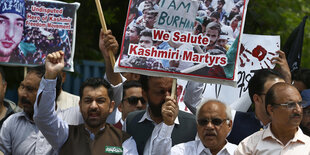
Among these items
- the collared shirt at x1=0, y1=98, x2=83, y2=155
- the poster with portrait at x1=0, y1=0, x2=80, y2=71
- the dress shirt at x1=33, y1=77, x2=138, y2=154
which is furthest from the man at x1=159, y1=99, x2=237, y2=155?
the poster with portrait at x1=0, y1=0, x2=80, y2=71

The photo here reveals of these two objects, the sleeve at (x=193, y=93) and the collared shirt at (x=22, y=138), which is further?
the sleeve at (x=193, y=93)

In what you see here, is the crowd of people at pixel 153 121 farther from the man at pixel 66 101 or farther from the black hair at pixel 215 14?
Result: the man at pixel 66 101

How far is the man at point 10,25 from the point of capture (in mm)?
7141

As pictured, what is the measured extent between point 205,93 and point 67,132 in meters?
2.18

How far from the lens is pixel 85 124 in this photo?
5.87m

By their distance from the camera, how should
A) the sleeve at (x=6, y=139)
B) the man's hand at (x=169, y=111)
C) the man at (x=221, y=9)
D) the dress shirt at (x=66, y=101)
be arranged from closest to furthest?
1. the man's hand at (x=169, y=111)
2. the man at (x=221, y=9)
3. the sleeve at (x=6, y=139)
4. the dress shirt at (x=66, y=101)

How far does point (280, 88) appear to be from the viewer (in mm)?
5133

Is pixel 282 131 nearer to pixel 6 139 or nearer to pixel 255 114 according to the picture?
pixel 255 114

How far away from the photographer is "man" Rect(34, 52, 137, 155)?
215 inches

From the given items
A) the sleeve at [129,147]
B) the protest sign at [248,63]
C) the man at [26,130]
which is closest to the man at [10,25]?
the man at [26,130]

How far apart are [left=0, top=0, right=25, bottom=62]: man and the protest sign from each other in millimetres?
1944

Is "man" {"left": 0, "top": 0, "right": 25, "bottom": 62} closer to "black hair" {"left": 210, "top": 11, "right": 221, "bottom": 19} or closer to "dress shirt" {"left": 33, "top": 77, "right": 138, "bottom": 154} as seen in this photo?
"dress shirt" {"left": 33, "top": 77, "right": 138, "bottom": 154}

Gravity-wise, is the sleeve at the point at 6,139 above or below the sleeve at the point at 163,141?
below

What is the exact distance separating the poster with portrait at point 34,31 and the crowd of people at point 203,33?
170 cm
